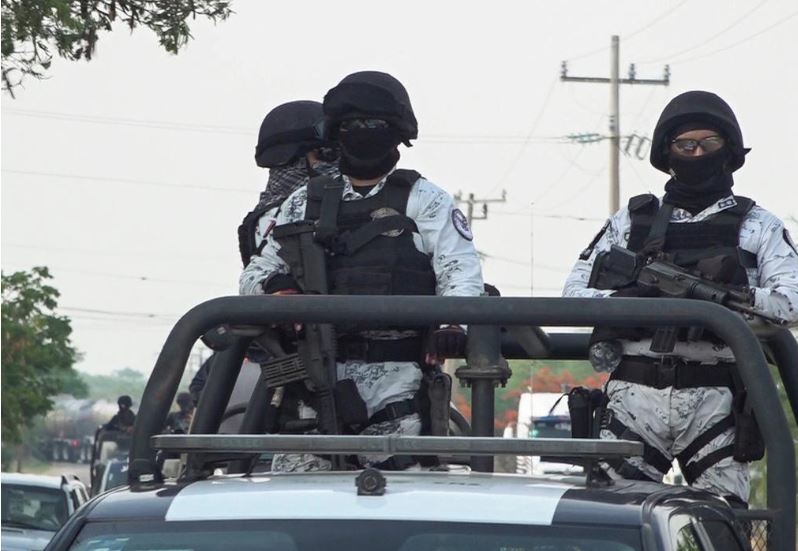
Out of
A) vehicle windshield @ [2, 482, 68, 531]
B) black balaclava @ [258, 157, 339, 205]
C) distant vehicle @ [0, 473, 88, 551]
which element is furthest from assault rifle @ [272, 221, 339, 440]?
vehicle windshield @ [2, 482, 68, 531]

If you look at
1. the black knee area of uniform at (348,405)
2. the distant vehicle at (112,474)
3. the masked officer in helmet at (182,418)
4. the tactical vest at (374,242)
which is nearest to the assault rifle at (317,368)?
the black knee area of uniform at (348,405)

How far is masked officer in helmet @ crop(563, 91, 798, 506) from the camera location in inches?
250

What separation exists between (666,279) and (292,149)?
195 centimetres

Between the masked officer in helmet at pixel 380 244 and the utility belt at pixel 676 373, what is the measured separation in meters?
0.56

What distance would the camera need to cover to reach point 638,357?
6523 mm

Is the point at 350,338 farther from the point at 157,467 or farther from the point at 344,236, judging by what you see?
the point at 157,467

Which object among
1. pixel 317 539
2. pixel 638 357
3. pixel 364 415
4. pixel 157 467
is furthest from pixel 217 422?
pixel 317 539

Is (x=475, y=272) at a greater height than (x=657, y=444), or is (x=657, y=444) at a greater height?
(x=475, y=272)

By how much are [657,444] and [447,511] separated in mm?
2180

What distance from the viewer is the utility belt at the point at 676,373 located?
644 cm

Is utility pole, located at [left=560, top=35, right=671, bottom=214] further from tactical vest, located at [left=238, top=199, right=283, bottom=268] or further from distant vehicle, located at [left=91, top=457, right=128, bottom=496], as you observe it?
tactical vest, located at [left=238, top=199, right=283, bottom=268]

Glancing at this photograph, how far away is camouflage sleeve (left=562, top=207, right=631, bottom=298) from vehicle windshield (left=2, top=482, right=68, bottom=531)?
36.7 ft

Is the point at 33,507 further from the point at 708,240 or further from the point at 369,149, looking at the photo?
the point at 708,240

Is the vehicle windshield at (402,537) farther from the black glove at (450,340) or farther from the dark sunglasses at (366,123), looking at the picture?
the dark sunglasses at (366,123)
